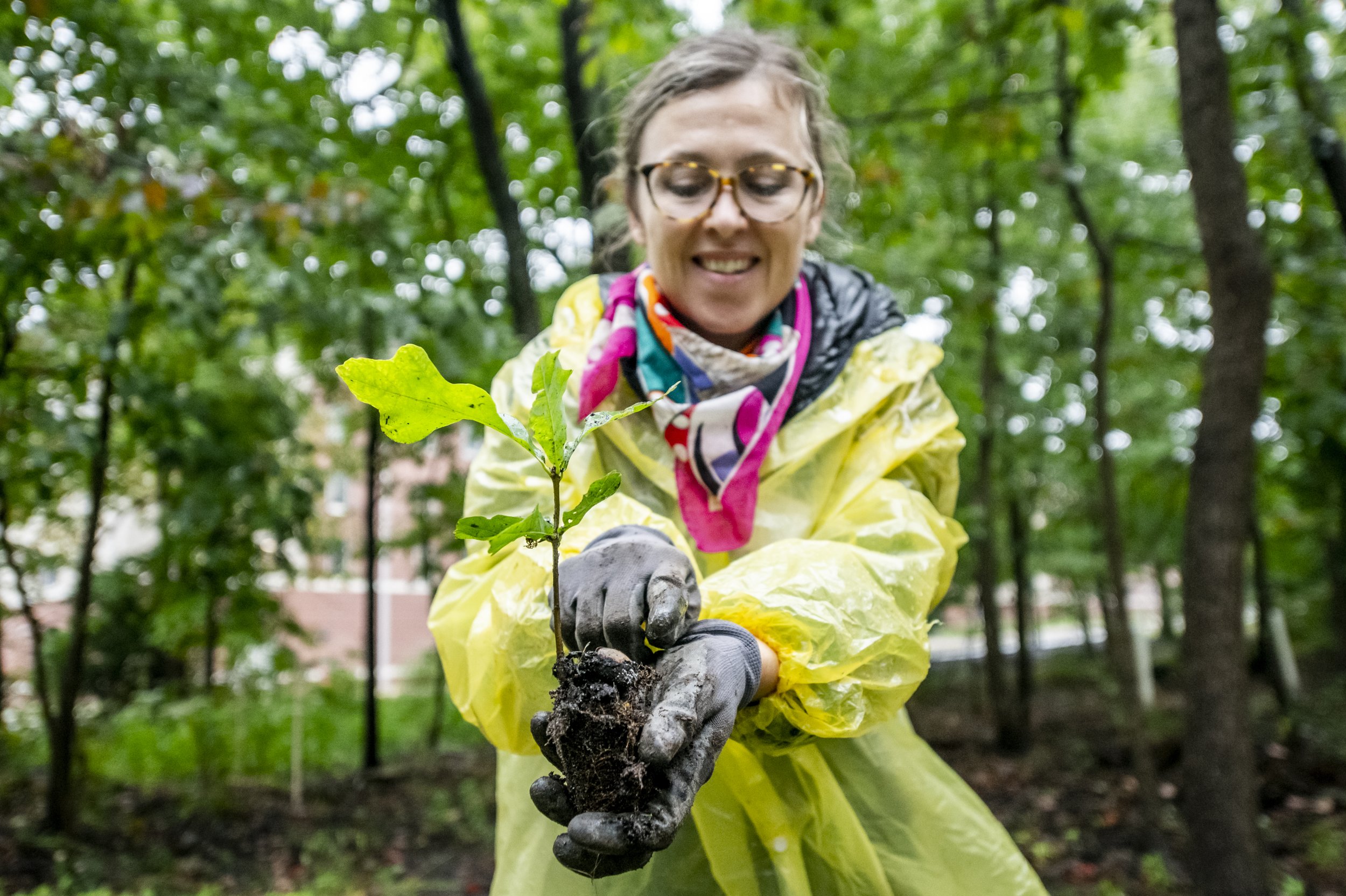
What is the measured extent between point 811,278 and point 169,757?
6072mm

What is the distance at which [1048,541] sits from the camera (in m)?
9.95

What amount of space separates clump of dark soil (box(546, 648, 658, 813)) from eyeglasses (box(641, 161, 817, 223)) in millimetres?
871

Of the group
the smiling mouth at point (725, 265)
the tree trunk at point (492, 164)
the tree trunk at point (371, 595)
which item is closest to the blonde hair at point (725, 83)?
the smiling mouth at point (725, 265)

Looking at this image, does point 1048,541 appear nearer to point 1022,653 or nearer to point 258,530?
point 1022,653

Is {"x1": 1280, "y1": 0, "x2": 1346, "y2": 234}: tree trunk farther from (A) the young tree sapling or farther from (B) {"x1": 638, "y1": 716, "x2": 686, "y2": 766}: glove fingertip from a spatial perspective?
(B) {"x1": 638, "y1": 716, "x2": 686, "y2": 766}: glove fingertip

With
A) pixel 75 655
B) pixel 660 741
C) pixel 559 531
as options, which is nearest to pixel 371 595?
pixel 75 655

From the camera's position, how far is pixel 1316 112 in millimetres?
4086

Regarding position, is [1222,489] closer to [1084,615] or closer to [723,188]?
[723,188]

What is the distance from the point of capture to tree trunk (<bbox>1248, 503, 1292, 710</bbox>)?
7.33m

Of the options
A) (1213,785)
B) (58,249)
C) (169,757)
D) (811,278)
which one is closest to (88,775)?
(169,757)

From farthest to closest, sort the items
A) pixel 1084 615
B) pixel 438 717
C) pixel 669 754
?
pixel 1084 615
pixel 438 717
pixel 669 754

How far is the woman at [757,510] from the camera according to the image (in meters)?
1.22

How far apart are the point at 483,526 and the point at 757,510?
664mm

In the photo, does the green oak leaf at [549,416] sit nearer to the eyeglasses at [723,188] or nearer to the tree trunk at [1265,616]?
the eyeglasses at [723,188]
